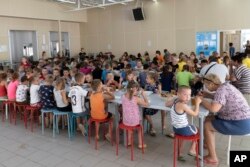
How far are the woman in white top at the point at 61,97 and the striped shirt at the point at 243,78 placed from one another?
3.51 m

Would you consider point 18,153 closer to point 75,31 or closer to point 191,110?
point 191,110

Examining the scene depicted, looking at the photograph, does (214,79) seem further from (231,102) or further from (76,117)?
(76,117)

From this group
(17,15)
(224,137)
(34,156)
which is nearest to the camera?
(34,156)

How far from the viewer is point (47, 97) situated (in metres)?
4.67

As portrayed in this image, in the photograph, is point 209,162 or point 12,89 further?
point 12,89

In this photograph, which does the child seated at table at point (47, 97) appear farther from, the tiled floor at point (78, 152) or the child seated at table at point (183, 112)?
the child seated at table at point (183, 112)

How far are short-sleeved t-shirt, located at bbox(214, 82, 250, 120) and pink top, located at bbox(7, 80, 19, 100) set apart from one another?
4145 mm

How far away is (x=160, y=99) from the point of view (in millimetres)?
3963

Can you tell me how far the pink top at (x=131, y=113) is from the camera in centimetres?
366

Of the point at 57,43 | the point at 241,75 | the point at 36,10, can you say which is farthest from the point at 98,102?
the point at 57,43

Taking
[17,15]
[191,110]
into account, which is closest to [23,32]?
[17,15]

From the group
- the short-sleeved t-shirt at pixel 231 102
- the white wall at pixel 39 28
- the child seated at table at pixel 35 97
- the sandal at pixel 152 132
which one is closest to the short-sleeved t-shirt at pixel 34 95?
the child seated at table at pixel 35 97

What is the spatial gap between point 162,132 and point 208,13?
22.6 feet

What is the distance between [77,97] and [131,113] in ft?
3.74
